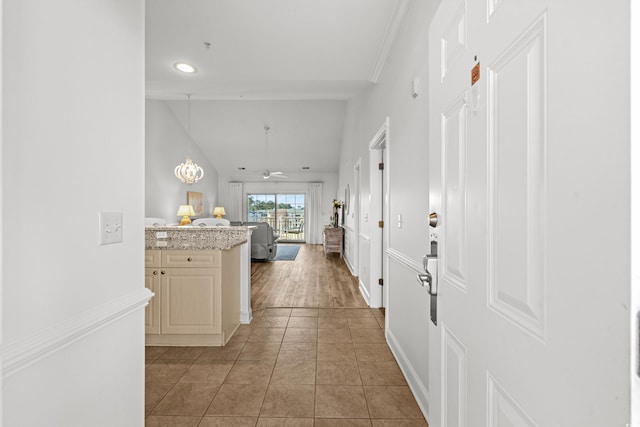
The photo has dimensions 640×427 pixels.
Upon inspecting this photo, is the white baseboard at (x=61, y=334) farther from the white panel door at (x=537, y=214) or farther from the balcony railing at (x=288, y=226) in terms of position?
the balcony railing at (x=288, y=226)

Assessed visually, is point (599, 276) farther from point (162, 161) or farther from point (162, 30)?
point (162, 161)

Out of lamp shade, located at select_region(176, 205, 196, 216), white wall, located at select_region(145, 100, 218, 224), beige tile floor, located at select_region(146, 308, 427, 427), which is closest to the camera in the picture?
beige tile floor, located at select_region(146, 308, 427, 427)

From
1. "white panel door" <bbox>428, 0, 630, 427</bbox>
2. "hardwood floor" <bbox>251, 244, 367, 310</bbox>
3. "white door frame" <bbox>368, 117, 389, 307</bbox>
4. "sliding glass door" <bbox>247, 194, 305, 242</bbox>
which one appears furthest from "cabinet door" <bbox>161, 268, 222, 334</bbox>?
"sliding glass door" <bbox>247, 194, 305, 242</bbox>

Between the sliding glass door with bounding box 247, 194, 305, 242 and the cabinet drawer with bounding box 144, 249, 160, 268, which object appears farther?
Result: the sliding glass door with bounding box 247, 194, 305, 242

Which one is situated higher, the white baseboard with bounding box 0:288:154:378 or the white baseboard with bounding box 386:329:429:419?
the white baseboard with bounding box 0:288:154:378

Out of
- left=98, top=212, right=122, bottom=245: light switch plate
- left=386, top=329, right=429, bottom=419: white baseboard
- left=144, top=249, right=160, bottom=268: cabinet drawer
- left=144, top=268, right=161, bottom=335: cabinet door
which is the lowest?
left=386, top=329, right=429, bottom=419: white baseboard

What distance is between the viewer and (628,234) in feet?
1.21

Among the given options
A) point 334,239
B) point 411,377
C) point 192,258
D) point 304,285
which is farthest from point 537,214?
point 334,239

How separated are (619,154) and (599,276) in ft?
0.49

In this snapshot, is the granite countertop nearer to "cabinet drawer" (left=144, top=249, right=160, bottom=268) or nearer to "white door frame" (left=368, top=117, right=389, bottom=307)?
"cabinet drawer" (left=144, top=249, right=160, bottom=268)

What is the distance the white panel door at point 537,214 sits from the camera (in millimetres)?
393

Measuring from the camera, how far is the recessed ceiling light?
10.4ft

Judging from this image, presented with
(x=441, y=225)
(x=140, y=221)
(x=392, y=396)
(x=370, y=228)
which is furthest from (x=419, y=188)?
(x=370, y=228)

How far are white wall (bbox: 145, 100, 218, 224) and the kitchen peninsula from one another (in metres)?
4.13
